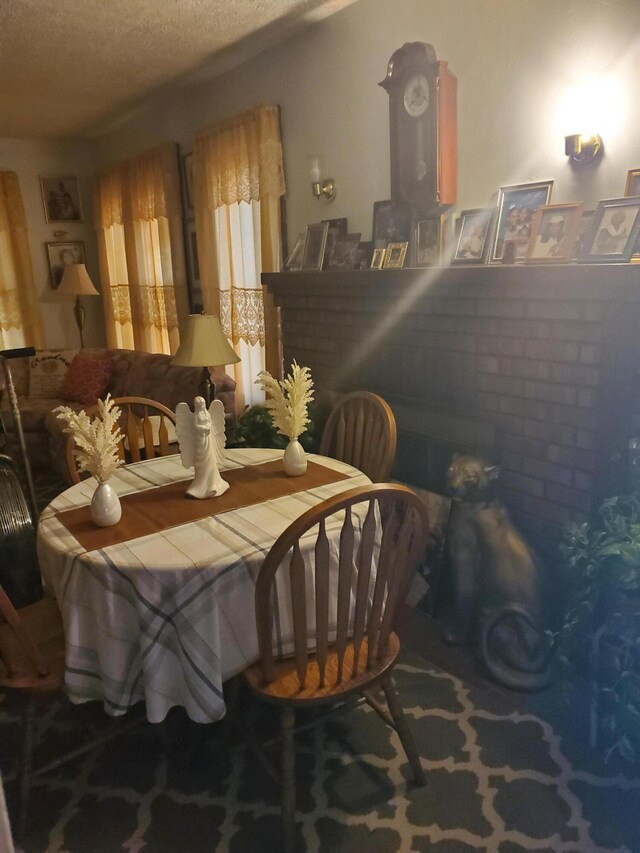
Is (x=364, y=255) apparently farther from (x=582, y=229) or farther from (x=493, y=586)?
(x=493, y=586)

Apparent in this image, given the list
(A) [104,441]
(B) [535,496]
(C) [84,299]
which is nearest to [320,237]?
(B) [535,496]

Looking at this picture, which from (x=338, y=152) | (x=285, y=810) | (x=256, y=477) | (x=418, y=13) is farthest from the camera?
(x=338, y=152)

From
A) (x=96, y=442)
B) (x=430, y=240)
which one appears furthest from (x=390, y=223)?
(x=96, y=442)

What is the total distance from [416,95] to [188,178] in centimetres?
251

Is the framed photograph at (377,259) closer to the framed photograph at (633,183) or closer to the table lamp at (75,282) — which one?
the framed photograph at (633,183)

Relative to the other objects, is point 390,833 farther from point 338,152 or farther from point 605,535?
point 338,152

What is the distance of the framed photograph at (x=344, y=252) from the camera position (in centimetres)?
317

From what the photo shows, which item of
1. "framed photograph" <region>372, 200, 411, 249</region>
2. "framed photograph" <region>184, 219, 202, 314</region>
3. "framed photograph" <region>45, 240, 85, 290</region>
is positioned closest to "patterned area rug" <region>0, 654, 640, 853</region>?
"framed photograph" <region>372, 200, 411, 249</region>

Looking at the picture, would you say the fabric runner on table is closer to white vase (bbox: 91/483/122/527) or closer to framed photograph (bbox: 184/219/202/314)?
white vase (bbox: 91/483/122/527)

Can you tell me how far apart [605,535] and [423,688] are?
80 centimetres

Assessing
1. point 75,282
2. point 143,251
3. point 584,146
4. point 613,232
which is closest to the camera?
point 613,232

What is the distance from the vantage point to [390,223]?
2977 mm

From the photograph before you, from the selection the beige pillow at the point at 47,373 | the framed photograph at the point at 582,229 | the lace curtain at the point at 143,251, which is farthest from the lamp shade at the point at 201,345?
the beige pillow at the point at 47,373

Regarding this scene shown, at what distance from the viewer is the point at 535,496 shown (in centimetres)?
231
